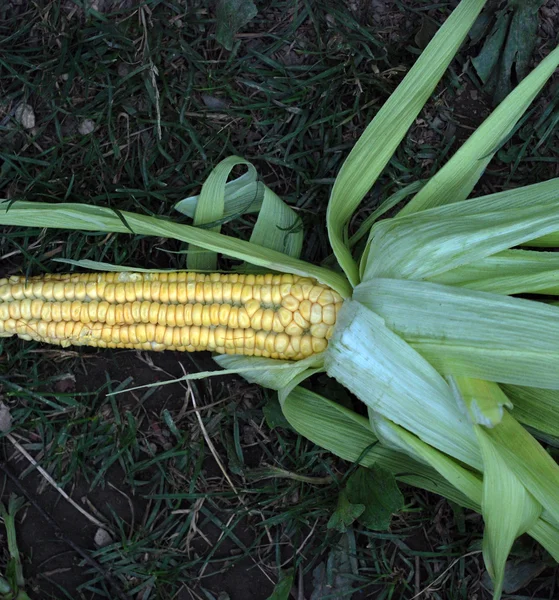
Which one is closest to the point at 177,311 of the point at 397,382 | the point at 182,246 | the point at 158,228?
the point at 158,228

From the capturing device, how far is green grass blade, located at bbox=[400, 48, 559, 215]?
2.20 m

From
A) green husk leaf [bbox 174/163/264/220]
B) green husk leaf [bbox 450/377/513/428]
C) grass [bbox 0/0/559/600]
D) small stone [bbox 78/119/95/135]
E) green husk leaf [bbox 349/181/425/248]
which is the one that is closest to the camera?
green husk leaf [bbox 450/377/513/428]

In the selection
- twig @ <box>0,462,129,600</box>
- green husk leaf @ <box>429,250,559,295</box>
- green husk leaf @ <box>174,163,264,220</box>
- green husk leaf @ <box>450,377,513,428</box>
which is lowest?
twig @ <box>0,462,129,600</box>

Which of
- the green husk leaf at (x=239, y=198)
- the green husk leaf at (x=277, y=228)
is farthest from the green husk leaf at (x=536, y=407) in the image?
the green husk leaf at (x=239, y=198)

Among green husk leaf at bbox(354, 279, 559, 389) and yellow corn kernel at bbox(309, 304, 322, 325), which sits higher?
green husk leaf at bbox(354, 279, 559, 389)

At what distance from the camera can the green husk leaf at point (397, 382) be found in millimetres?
1986

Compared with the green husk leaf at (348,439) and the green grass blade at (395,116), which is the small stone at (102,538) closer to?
the green husk leaf at (348,439)

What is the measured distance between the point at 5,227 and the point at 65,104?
61 cm

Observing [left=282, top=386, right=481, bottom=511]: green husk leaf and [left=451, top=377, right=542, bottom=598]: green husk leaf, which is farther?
[left=282, top=386, right=481, bottom=511]: green husk leaf

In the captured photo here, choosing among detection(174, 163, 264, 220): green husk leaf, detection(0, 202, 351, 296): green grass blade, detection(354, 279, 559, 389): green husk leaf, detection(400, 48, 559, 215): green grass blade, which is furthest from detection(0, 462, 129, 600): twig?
detection(400, 48, 559, 215): green grass blade

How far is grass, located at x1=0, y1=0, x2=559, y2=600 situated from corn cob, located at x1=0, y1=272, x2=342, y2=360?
13.0 inches

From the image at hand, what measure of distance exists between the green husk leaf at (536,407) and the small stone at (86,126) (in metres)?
2.05

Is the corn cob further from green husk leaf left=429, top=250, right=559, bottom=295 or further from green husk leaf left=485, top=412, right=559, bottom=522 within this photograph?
green husk leaf left=485, top=412, right=559, bottom=522

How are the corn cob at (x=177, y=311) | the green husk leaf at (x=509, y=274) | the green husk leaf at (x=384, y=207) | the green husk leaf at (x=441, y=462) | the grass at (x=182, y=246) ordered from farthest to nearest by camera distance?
the grass at (x=182, y=246) < the green husk leaf at (x=384, y=207) < the corn cob at (x=177, y=311) < the green husk leaf at (x=441, y=462) < the green husk leaf at (x=509, y=274)
